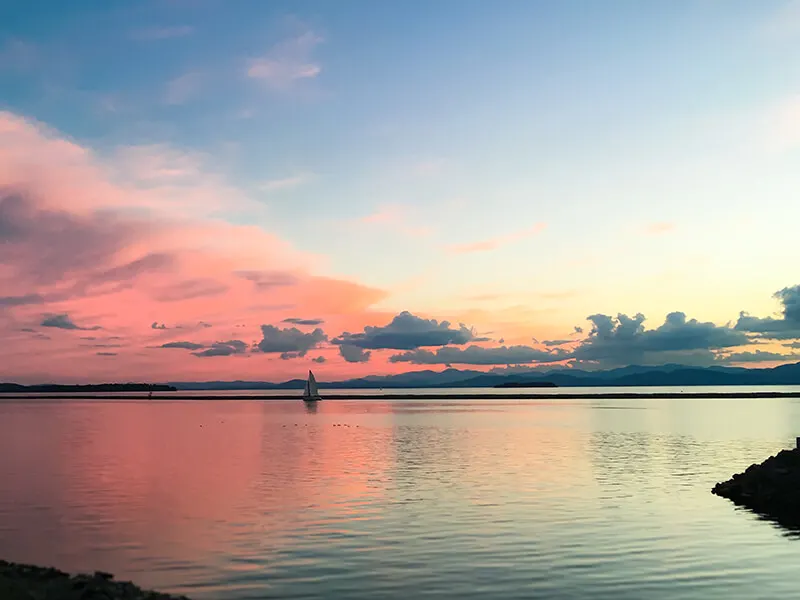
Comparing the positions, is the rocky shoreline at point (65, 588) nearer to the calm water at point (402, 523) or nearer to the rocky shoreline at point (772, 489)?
the calm water at point (402, 523)

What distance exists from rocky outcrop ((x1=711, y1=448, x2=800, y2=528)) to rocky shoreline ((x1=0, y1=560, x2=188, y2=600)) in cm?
3463

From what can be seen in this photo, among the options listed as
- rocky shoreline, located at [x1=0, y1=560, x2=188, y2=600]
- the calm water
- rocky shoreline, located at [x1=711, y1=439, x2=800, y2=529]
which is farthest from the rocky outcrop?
rocky shoreline, located at [x1=0, y1=560, x2=188, y2=600]

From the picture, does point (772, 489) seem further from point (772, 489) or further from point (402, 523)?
point (402, 523)

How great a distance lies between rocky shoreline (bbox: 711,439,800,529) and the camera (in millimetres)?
44719

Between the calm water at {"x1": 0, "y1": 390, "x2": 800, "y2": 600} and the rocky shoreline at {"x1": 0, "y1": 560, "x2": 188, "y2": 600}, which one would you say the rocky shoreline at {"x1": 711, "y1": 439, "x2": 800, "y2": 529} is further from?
the rocky shoreline at {"x1": 0, "y1": 560, "x2": 188, "y2": 600}

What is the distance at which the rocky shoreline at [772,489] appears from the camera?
44719 millimetres

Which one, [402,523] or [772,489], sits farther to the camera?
[772,489]

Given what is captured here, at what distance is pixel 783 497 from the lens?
1807 inches

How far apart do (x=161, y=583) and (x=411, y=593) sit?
9.11 metres

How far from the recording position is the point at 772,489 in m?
46.8

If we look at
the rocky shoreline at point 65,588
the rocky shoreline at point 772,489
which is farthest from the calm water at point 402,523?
the rocky shoreline at point 65,588

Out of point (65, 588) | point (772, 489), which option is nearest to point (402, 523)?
point (65, 588)

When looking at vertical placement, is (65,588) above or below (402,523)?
above

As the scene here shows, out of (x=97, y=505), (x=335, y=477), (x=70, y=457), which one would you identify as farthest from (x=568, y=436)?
(x=97, y=505)
